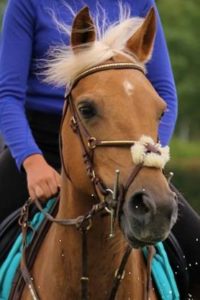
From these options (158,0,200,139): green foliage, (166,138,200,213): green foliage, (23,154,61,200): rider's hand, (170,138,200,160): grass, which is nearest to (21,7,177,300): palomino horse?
(23,154,61,200): rider's hand

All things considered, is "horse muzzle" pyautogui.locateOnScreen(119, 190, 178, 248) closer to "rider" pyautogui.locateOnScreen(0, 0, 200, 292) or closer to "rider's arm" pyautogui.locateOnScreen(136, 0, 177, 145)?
"rider" pyautogui.locateOnScreen(0, 0, 200, 292)

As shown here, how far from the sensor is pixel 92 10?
18.7 ft

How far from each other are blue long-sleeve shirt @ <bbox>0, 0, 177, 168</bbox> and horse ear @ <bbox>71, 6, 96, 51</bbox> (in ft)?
Answer: 2.38

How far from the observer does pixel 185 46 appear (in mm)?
52094

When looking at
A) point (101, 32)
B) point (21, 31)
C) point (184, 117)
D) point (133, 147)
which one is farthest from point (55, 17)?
point (184, 117)

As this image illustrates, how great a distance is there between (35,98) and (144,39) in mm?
1133

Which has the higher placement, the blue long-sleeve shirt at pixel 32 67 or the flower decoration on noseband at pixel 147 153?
the blue long-sleeve shirt at pixel 32 67

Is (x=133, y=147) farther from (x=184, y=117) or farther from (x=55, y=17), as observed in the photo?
(x=184, y=117)

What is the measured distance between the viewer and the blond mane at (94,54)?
→ 467 cm

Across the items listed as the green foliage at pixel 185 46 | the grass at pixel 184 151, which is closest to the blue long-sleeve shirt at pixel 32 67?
the grass at pixel 184 151

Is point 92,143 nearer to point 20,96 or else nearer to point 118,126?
point 118,126

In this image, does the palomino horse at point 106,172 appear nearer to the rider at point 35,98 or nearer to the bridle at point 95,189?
the bridle at point 95,189

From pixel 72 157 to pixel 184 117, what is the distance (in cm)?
5275

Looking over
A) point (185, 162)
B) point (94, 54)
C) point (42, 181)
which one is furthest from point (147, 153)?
point (185, 162)
